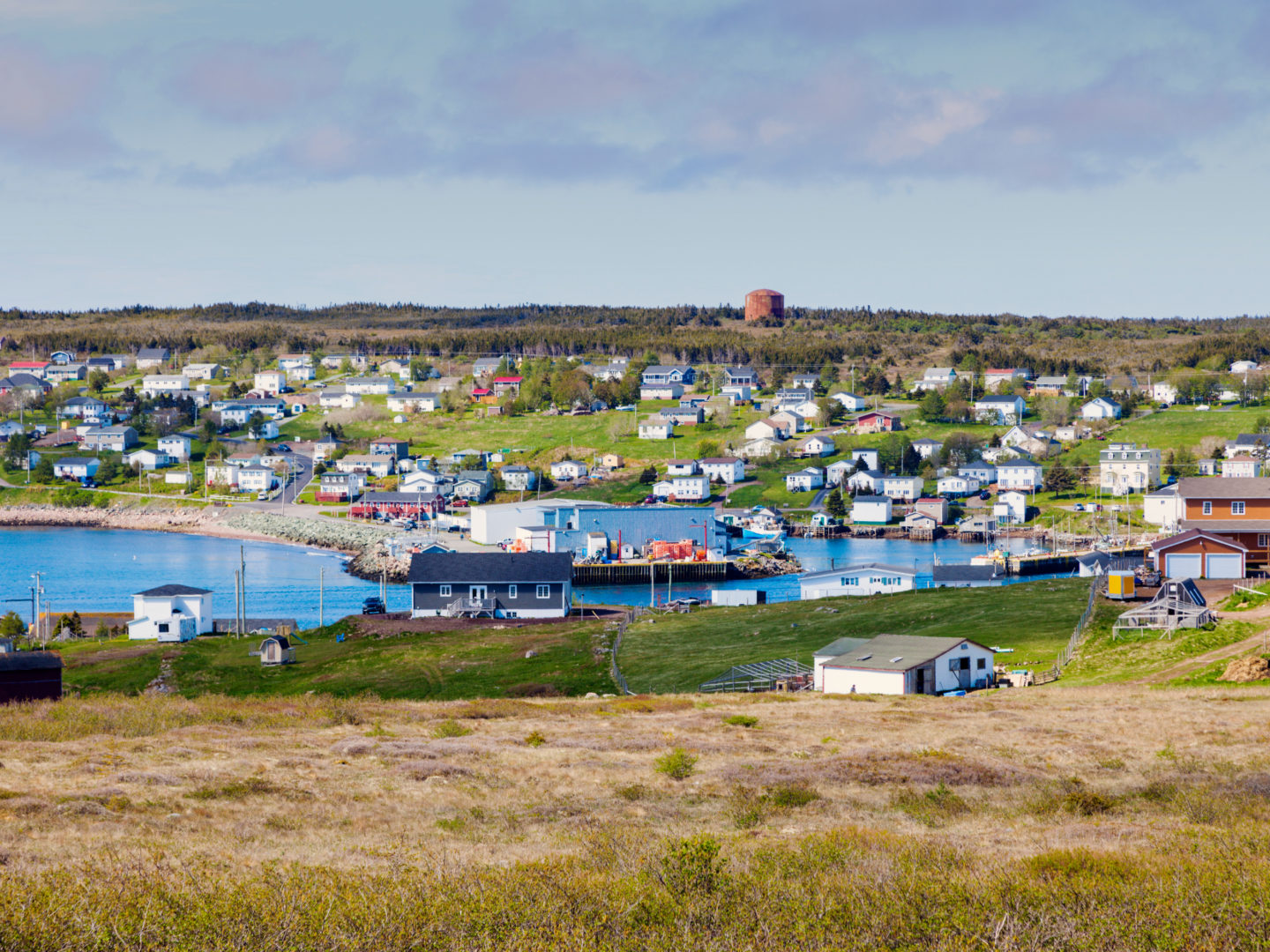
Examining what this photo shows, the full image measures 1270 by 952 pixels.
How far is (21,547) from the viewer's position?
107500mm

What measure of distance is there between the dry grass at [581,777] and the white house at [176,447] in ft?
444

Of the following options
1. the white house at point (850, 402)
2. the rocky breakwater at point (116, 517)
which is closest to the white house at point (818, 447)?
the white house at point (850, 402)

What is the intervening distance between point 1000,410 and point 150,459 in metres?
112

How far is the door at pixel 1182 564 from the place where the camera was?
48.2 m

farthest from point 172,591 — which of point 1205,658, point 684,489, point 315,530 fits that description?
point 684,489

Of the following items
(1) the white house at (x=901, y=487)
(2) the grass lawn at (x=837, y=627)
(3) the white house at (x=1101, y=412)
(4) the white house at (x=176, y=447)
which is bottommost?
(2) the grass lawn at (x=837, y=627)

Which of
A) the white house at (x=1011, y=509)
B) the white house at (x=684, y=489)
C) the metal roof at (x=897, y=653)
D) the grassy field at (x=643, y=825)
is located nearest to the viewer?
the grassy field at (x=643, y=825)

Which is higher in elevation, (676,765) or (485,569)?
(676,765)

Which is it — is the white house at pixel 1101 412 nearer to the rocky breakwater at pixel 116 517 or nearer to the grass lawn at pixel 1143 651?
the rocky breakwater at pixel 116 517

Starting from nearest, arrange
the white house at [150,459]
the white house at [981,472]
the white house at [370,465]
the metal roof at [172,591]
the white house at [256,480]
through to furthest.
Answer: the metal roof at [172,591], the white house at [981,472], the white house at [256,480], the white house at [370,465], the white house at [150,459]

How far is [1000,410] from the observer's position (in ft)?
513

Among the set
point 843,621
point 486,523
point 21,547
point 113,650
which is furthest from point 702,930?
point 21,547

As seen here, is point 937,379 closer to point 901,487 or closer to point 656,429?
point 656,429

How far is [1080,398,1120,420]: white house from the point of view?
151125 mm
